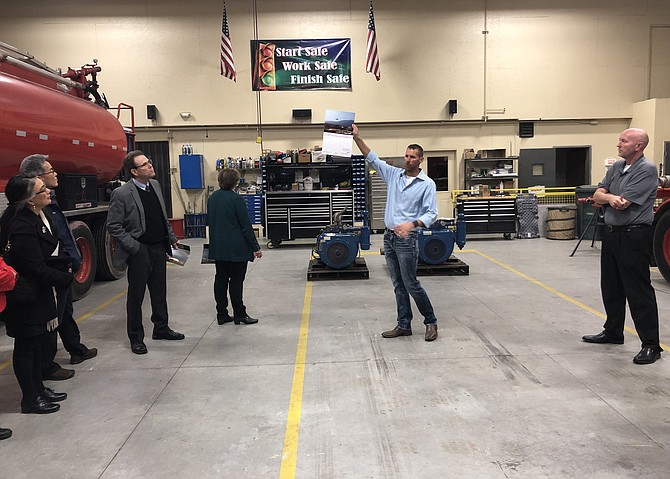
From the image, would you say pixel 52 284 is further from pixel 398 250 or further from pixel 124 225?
pixel 398 250

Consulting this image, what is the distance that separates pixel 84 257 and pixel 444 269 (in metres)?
5.87

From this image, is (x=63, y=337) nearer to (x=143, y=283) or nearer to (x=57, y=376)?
(x=57, y=376)

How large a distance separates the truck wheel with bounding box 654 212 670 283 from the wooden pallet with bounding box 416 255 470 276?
2.75 meters

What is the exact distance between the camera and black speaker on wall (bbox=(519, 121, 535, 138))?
15469mm

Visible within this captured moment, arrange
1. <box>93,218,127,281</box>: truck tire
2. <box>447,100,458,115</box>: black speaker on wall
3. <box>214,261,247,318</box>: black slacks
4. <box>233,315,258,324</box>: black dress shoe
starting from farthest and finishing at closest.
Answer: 1. <box>447,100,458,115</box>: black speaker on wall
2. <box>93,218,127,281</box>: truck tire
3. <box>233,315,258,324</box>: black dress shoe
4. <box>214,261,247,318</box>: black slacks

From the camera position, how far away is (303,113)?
15.2 meters

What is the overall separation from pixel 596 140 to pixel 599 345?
42.7 ft

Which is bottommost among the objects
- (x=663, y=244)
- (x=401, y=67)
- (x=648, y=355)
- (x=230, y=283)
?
(x=648, y=355)

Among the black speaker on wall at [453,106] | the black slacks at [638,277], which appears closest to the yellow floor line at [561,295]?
the black slacks at [638,277]

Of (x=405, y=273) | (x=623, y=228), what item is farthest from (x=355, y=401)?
(x=623, y=228)

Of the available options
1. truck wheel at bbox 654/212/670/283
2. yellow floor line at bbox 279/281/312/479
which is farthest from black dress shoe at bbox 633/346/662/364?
truck wheel at bbox 654/212/670/283

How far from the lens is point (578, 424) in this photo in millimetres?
3219

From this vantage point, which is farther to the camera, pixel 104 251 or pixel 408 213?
pixel 104 251

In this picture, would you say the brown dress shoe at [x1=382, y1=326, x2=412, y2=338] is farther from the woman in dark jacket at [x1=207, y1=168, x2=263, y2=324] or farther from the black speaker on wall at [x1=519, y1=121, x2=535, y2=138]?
the black speaker on wall at [x1=519, y1=121, x2=535, y2=138]
